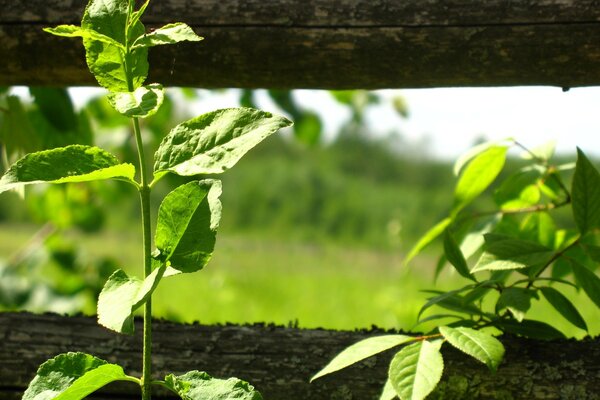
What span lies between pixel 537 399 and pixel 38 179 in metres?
0.47

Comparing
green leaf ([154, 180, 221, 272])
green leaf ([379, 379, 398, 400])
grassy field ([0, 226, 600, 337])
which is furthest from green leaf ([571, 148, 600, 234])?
grassy field ([0, 226, 600, 337])

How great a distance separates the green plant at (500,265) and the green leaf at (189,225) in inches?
6.9

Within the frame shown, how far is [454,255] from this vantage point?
2.39ft

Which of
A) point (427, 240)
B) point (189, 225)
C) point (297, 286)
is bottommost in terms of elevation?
point (189, 225)

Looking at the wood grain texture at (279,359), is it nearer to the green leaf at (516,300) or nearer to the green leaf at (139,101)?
the green leaf at (516,300)

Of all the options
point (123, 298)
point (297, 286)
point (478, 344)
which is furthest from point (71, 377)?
point (297, 286)

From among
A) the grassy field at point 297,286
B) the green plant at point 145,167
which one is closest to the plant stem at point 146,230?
the green plant at point 145,167

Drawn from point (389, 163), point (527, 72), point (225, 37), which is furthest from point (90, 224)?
point (389, 163)

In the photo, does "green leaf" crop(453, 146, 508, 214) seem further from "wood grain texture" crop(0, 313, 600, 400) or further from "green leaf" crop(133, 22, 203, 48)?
"green leaf" crop(133, 22, 203, 48)

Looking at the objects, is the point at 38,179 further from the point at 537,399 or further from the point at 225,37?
the point at 537,399

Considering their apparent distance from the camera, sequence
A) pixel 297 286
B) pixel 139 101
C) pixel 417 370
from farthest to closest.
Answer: pixel 297 286 → pixel 417 370 → pixel 139 101

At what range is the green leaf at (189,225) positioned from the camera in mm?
532

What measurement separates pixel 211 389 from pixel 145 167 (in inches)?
6.6

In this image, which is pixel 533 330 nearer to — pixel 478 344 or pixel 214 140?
pixel 478 344
